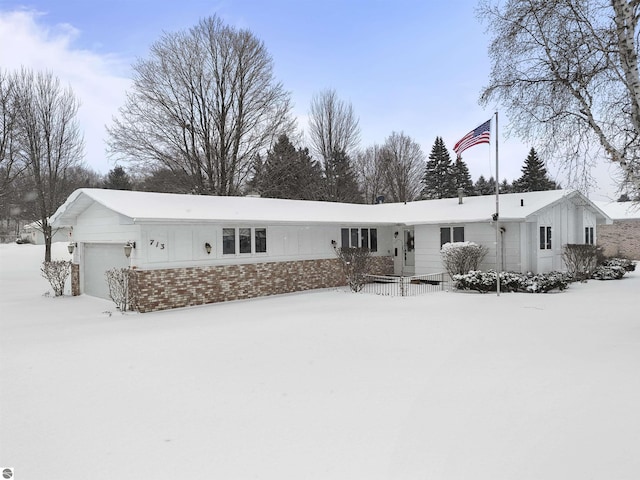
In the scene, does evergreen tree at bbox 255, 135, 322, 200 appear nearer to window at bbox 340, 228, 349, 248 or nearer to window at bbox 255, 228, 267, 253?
window at bbox 340, 228, 349, 248

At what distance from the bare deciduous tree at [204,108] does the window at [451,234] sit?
515 inches

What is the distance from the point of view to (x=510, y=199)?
1728cm

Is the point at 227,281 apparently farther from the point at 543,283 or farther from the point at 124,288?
the point at 543,283

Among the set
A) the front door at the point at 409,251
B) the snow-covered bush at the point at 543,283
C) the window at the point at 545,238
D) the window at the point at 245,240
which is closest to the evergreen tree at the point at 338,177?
the front door at the point at 409,251

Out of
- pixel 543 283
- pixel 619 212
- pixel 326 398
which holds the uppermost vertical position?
pixel 619 212

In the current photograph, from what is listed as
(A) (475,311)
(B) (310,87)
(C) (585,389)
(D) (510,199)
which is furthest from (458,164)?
(C) (585,389)

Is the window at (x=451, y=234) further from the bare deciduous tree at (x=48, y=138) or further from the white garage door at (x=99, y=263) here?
the bare deciduous tree at (x=48, y=138)

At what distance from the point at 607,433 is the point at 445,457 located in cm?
169

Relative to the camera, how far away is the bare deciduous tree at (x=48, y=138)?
19641mm

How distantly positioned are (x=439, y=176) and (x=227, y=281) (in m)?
30.9

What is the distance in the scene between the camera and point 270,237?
14055 millimetres

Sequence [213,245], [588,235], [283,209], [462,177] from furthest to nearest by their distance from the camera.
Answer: [462,177], [588,235], [283,209], [213,245]

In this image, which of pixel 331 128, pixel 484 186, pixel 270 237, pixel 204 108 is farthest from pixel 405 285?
pixel 484 186

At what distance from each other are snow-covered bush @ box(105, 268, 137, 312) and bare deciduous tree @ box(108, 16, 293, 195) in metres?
13.4
